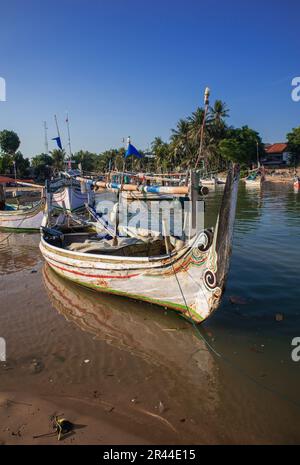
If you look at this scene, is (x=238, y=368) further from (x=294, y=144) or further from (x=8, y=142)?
(x=8, y=142)

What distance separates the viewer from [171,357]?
6199 millimetres

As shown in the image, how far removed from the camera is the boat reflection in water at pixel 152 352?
4961 millimetres

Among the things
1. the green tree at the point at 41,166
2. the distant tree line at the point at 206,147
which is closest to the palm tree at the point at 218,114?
the distant tree line at the point at 206,147

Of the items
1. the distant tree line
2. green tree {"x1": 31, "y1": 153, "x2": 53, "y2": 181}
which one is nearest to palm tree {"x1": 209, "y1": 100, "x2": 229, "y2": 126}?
the distant tree line

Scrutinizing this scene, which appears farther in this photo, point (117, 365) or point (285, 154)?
point (285, 154)

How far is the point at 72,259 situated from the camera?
926 centimetres

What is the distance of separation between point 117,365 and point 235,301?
147 inches

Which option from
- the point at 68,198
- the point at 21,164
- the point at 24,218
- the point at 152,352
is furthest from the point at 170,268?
the point at 21,164

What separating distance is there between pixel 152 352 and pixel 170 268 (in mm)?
1874

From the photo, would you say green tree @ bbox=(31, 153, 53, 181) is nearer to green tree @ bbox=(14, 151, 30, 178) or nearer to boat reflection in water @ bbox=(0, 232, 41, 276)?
green tree @ bbox=(14, 151, 30, 178)

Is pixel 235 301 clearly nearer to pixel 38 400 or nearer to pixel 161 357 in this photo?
pixel 161 357

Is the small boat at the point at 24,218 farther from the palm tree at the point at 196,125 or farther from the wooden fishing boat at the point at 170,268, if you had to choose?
the palm tree at the point at 196,125
